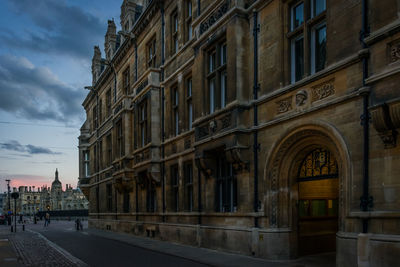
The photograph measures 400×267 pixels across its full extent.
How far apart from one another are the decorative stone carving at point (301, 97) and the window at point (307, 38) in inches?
21.9

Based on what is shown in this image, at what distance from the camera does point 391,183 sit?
7.70 metres

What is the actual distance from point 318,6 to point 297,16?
95 cm

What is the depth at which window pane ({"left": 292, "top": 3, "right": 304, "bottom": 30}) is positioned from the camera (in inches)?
435

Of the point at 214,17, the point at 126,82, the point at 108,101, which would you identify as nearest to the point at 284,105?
the point at 214,17

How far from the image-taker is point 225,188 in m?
14.1

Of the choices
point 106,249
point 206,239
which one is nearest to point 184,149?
point 206,239

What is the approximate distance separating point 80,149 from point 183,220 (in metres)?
26.3

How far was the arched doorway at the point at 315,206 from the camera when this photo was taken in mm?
11359

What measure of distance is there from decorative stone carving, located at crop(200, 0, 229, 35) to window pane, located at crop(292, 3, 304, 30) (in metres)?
2.92

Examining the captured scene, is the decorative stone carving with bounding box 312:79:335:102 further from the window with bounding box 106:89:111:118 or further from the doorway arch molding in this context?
the window with bounding box 106:89:111:118

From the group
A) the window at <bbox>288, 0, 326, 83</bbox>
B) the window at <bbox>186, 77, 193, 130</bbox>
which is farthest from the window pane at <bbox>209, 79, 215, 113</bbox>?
the window at <bbox>288, 0, 326, 83</bbox>

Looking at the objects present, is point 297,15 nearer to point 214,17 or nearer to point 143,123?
point 214,17

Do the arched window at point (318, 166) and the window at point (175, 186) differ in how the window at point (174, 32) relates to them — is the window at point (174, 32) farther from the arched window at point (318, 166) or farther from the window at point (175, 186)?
the arched window at point (318, 166)

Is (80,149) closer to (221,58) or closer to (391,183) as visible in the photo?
(221,58)
